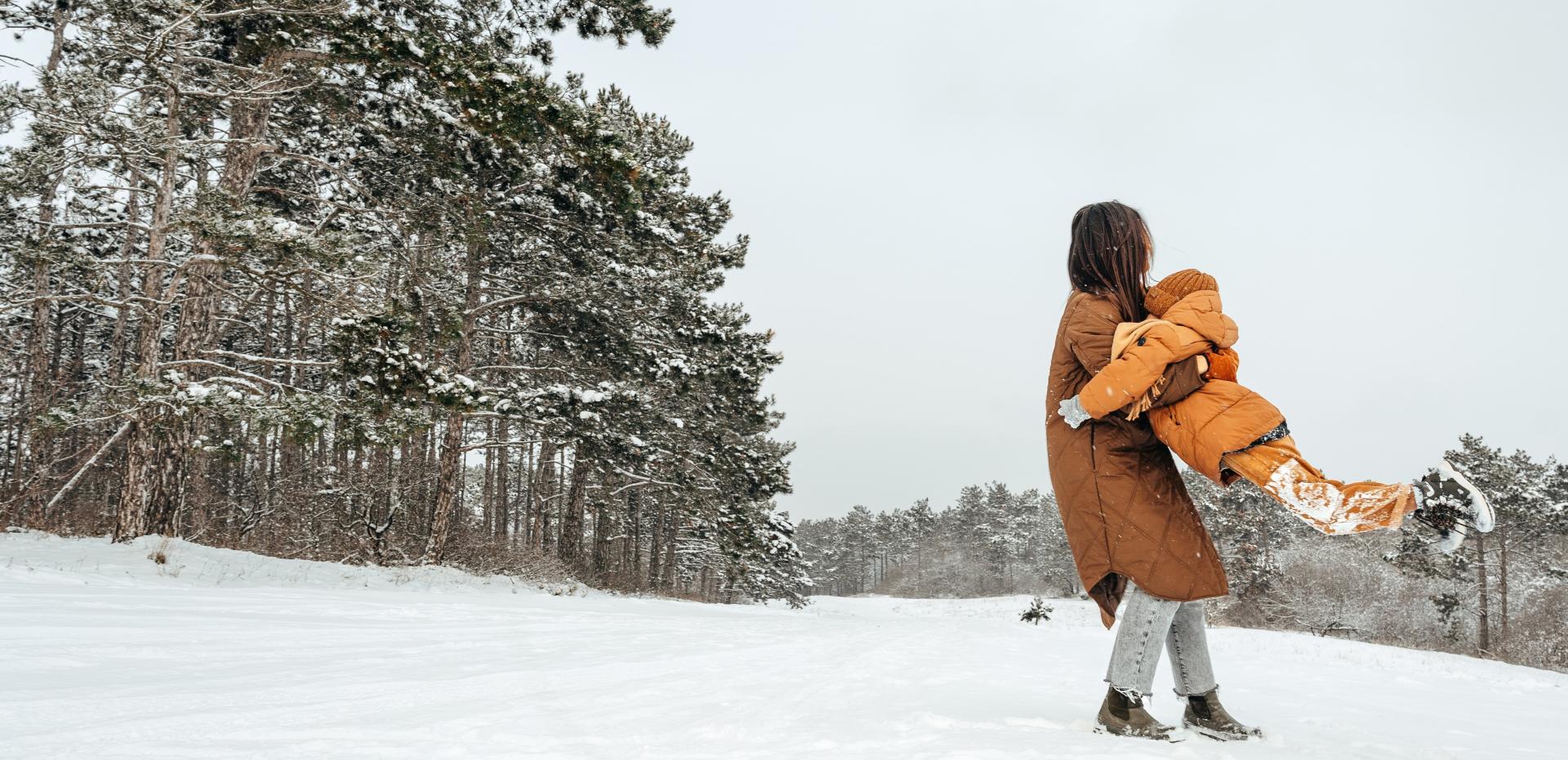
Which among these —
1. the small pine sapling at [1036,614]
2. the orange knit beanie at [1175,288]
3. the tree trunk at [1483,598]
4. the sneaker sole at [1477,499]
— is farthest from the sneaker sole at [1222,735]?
the tree trunk at [1483,598]

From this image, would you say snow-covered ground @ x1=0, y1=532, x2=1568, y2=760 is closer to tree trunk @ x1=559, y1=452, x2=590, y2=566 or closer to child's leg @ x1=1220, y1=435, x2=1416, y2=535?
child's leg @ x1=1220, y1=435, x2=1416, y2=535

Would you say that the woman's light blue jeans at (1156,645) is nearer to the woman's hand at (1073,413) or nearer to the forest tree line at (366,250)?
the woman's hand at (1073,413)

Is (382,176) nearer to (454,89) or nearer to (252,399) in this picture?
(454,89)

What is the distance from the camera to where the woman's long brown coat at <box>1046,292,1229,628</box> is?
2.10 m

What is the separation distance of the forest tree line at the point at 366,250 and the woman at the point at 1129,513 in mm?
6734

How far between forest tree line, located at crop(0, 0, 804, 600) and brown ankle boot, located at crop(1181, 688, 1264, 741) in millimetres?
7188

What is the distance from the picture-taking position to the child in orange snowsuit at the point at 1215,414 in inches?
70.9

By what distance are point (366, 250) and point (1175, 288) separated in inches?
321

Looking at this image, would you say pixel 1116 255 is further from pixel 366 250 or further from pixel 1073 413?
pixel 366 250

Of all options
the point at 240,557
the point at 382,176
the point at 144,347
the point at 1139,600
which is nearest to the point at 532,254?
the point at 382,176

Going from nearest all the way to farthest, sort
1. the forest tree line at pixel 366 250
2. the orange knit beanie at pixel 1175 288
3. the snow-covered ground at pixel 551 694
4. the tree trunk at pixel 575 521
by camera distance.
Result: the snow-covered ground at pixel 551 694, the orange knit beanie at pixel 1175 288, the forest tree line at pixel 366 250, the tree trunk at pixel 575 521

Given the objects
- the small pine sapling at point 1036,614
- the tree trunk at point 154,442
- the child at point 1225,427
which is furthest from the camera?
the small pine sapling at point 1036,614

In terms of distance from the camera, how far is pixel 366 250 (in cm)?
759

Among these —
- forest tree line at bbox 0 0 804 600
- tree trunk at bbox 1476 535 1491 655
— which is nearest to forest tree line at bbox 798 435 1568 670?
tree trunk at bbox 1476 535 1491 655
